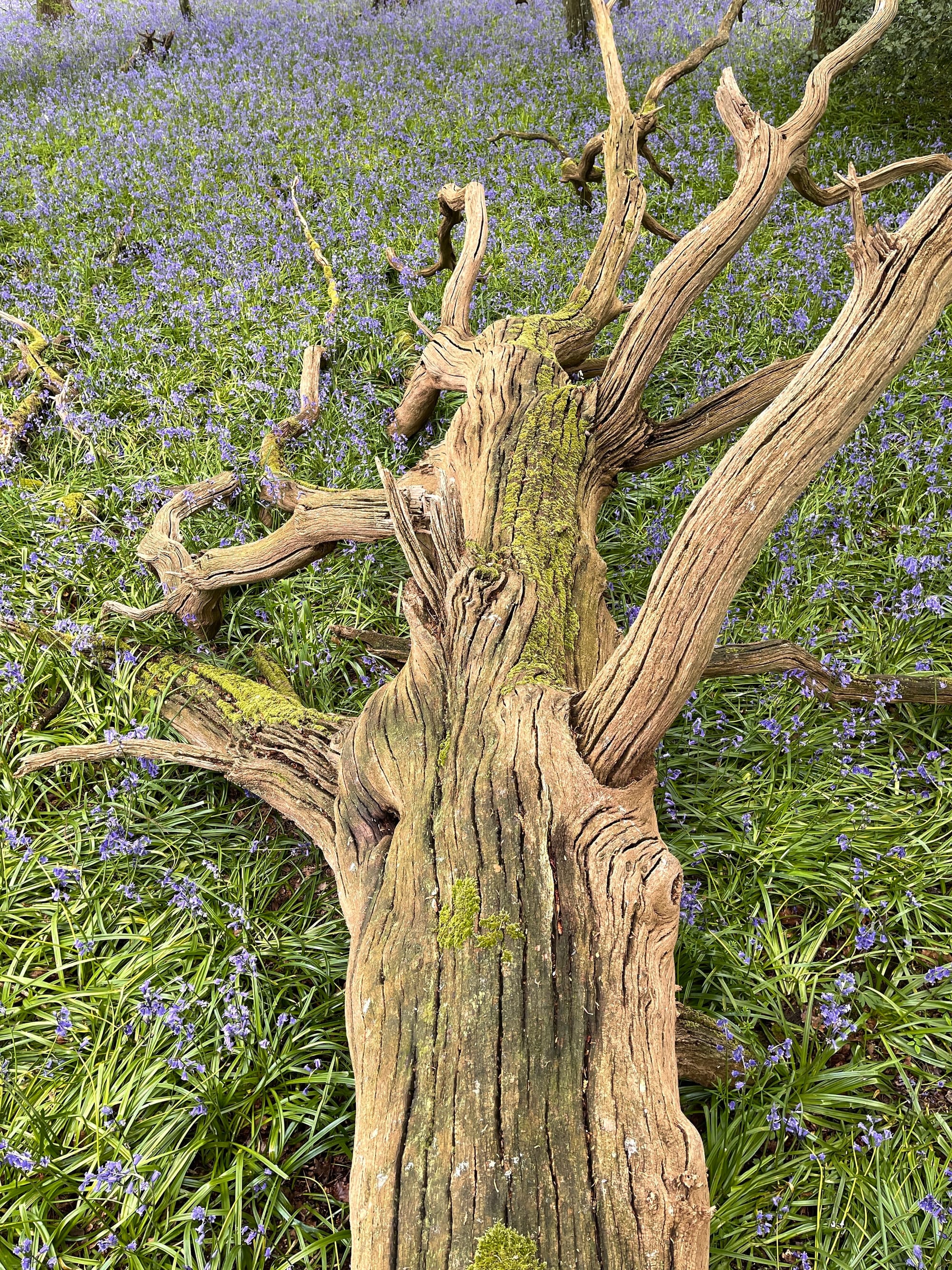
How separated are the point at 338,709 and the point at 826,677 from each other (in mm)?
2163

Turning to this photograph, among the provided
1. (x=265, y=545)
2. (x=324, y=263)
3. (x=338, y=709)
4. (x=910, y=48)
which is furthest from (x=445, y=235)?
(x=910, y=48)

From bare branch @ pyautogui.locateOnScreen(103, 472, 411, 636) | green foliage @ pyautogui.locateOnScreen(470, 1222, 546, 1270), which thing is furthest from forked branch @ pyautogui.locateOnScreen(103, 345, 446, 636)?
green foliage @ pyautogui.locateOnScreen(470, 1222, 546, 1270)

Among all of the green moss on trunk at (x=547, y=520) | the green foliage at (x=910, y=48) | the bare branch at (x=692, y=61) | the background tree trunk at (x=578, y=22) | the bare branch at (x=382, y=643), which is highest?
the background tree trunk at (x=578, y=22)

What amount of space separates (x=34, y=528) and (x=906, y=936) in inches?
186

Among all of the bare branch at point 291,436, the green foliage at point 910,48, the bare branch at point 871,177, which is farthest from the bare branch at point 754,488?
the green foliage at point 910,48

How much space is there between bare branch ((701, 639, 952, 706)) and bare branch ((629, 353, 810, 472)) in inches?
42.6

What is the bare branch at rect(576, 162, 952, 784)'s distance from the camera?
6.71 ft

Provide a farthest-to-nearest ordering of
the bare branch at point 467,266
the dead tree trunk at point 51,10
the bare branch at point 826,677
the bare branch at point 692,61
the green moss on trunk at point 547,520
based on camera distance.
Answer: the dead tree trunk at point 51,10
the bare branch at point 692,61
the bare branch at point 467,266
the bare branch at point 826,677
the green moss on trunk at point 547,520

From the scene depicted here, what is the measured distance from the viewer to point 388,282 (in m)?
6.37

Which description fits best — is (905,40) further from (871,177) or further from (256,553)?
(256,553)

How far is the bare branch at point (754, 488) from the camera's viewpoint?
6.71ft

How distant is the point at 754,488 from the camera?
2.09m

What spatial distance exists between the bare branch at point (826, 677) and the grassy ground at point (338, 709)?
104mm

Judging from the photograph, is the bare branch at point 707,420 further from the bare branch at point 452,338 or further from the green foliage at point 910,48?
the green foliage at point 910,48
